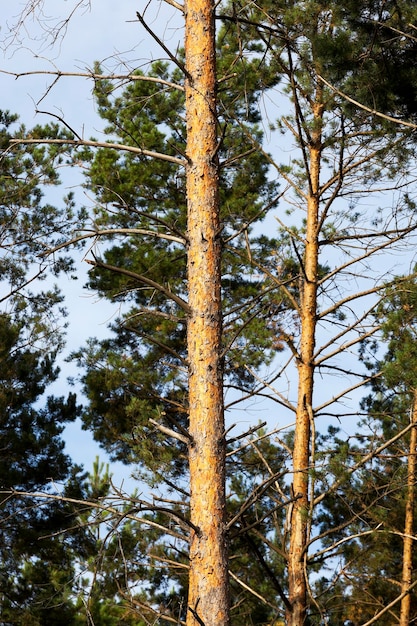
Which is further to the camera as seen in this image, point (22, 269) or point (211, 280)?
point (22, 269)

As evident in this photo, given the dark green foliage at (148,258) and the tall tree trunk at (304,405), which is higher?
the dark green foliage at (148,258)

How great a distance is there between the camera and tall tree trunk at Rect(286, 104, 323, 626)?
8.06 meters

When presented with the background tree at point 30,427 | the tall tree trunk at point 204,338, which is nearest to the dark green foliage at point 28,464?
the background tree at point 30,427

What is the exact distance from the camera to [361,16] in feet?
25.1

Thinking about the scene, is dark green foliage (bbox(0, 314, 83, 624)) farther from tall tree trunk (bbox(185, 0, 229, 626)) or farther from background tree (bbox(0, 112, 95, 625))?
tall tree trunk (bbox(185, 0, 229, 626))

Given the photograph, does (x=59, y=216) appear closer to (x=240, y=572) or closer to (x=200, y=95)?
(x=240, y=572)

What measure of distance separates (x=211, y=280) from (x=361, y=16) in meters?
3.73

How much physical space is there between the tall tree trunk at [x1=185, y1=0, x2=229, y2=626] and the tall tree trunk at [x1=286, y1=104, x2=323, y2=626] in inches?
115

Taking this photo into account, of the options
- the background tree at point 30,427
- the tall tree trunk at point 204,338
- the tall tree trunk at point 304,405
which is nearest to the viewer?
the tall tree trunk at point 204,338

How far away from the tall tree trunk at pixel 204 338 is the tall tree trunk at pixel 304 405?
292cm

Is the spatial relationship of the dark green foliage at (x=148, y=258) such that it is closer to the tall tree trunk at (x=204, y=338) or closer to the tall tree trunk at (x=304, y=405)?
the tall tree trunk at (x=304, y=405)

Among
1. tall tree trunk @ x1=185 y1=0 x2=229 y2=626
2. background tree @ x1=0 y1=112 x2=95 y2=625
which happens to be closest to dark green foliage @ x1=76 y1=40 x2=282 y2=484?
background tree @ x1=0 y1=112 x2=95 y2=625

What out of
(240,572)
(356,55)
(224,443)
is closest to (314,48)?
(356,55)

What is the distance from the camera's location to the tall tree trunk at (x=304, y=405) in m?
8.06
